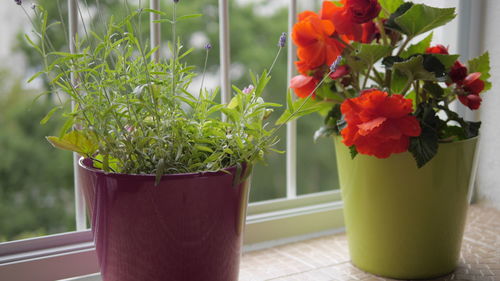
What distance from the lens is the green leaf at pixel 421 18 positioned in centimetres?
65

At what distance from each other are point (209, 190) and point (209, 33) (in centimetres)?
497

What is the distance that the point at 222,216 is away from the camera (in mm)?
531

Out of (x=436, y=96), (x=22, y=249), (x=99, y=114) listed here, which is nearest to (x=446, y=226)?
(x=436, y=96)

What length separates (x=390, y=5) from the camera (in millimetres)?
740

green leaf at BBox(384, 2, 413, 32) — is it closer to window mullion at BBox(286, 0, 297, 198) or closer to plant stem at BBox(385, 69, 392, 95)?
plant stem at BBox(385, 69, 392, 95)

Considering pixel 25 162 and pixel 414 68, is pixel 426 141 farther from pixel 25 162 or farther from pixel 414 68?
pixel 25 162

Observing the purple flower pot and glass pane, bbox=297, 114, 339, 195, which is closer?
the purple flower pot

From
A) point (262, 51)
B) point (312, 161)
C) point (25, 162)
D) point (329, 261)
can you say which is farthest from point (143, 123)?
point (312, 161)

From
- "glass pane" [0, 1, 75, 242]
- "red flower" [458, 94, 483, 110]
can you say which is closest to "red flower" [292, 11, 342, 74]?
"red flower" [458, 94, 483, 110]

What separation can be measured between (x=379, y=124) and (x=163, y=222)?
30 centimetres

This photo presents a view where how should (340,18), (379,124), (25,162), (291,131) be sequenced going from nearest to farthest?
(379,124) → (340,18) → (291,131) → (25,162)

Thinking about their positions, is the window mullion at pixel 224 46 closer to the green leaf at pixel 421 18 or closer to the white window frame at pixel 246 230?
the white window frame at pixel 246 230

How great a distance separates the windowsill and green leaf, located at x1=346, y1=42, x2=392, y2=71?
338 mm

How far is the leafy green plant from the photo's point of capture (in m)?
0.52
